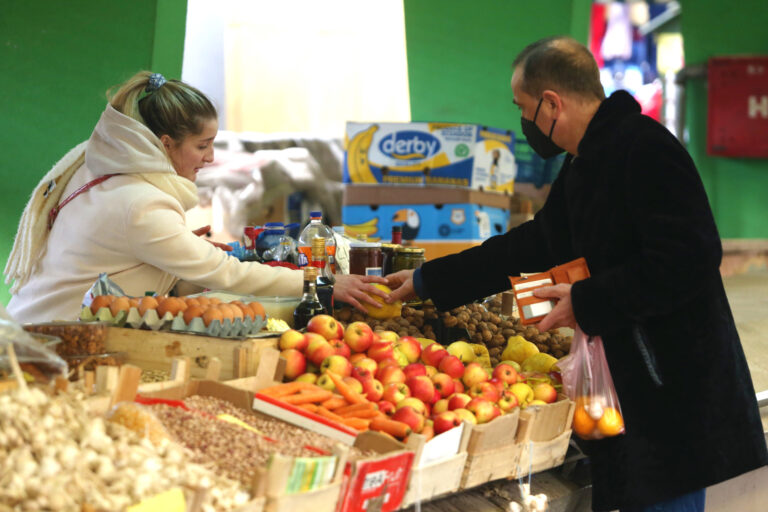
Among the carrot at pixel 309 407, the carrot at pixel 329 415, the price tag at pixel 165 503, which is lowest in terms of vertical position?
the carrot at pixel 329 415

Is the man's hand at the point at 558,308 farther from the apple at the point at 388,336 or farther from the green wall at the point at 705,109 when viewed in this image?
the green wall at the point at 705,109

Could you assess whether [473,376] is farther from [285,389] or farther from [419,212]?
[419,212]

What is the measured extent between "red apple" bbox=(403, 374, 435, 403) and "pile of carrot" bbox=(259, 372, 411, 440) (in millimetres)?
177

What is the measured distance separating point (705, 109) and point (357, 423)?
8816mm

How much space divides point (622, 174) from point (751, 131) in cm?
796

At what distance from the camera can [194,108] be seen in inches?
108

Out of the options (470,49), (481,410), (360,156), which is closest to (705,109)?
(470,49)

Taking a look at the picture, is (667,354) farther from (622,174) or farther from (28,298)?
(28,298)

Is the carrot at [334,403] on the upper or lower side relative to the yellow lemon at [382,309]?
lower

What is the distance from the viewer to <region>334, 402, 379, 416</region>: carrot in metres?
1.92

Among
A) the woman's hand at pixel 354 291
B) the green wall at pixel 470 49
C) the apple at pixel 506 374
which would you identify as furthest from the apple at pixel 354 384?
the green wall at pixel 470 49

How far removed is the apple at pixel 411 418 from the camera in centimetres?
191

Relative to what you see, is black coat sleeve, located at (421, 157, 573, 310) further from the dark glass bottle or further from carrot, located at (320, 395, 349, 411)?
carrot, located at (320, 395, 349, 411)

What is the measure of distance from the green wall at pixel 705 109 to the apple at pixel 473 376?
7904 millimetres
